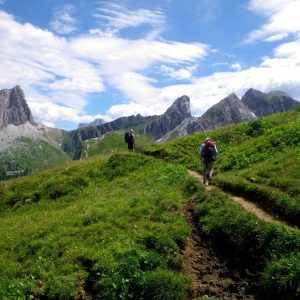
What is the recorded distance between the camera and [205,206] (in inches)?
897

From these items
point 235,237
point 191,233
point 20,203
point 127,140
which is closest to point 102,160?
point 127,140

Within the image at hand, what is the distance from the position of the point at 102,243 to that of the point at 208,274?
5.16m

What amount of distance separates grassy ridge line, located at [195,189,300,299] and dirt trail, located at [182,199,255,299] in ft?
1.70

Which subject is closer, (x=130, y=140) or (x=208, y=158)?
(x=208, y=158)

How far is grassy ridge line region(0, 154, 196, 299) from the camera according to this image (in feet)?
54.4

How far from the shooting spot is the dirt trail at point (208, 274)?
52.5 ft

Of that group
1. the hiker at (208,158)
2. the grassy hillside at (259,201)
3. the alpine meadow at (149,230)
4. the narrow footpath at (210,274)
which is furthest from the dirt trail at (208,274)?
the hiker at (208,158)

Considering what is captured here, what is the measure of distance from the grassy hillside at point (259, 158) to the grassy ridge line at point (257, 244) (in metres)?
2.52

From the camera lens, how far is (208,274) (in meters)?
17.5

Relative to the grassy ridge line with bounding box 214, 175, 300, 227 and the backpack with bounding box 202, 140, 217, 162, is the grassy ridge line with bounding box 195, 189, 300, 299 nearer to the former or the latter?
the grassy ridge line with bounding box 214, 175, 300, 227

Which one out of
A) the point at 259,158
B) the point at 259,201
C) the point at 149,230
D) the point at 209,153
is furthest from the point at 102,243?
the point at 259,158

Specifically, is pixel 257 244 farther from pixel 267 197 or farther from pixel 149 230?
pixel 267 197

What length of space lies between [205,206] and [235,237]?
14.8ft

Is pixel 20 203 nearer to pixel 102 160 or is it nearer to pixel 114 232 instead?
pixel 102 160
